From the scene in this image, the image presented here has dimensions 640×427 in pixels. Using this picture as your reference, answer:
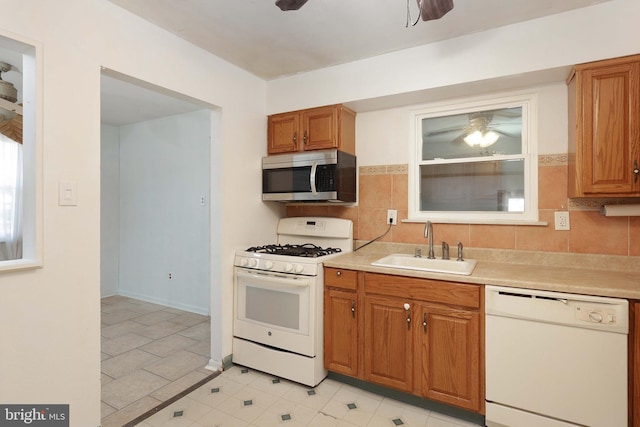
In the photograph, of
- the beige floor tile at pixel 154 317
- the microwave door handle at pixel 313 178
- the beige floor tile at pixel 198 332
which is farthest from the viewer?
the beige floor tile at pixel 154 317

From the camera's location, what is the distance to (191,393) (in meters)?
2.25

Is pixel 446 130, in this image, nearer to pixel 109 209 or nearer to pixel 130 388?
pixel 130 388

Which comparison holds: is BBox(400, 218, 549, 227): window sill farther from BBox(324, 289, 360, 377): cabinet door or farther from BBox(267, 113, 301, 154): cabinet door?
BBox(267, 113, 301, 154): cabinet door

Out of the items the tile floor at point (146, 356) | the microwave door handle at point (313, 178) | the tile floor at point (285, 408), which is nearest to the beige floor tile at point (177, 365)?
the tile floor at point (146, 356)

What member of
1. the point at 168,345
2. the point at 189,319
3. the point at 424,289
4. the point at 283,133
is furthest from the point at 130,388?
the point at 283,133

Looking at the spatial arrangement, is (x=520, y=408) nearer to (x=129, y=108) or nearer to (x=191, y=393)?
(x=191, y=393)

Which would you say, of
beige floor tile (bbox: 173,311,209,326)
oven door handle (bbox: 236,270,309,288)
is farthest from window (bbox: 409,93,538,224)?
beige floor tile (bbox: 173,311,209,326)

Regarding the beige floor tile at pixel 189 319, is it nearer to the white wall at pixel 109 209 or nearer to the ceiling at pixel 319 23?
the white wall at pixel 109 209

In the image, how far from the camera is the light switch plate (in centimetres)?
Answer: 164

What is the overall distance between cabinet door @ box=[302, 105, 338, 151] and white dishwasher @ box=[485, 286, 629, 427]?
1597 millimetres

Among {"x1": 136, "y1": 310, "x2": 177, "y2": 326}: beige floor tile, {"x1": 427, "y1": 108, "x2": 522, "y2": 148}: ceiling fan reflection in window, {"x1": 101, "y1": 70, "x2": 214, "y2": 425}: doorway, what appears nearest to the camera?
{"x1": 427, "y1": 108, "x2": 522, "y2": 148}: ceiling fan reflection in window

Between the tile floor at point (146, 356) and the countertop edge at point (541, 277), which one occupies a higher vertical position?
the countertop edge at point (541, 277)

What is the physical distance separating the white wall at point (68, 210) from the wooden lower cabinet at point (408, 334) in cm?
146

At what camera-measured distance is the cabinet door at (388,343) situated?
6.82 ft
